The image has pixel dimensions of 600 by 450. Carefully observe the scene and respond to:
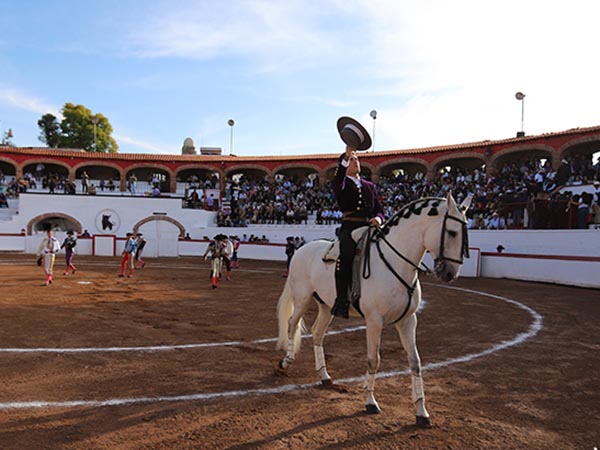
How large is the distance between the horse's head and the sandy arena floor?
4.74ft

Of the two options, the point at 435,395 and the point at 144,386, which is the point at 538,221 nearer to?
the point at 435,395

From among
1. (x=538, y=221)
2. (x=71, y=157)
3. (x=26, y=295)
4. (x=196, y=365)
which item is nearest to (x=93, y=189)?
(x=71, y=157)

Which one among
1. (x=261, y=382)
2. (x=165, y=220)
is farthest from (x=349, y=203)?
(x=165, y=220)

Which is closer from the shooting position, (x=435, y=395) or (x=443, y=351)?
(x=435, y=395)

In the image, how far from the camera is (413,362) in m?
4.63

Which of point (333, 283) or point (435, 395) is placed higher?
point (333, 283)

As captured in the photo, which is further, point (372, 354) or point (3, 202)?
point (3, 202)

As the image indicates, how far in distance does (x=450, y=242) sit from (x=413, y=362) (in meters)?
1.22

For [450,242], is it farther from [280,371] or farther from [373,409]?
[280,371]

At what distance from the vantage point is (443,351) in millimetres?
7340

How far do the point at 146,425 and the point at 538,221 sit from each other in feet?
64.4

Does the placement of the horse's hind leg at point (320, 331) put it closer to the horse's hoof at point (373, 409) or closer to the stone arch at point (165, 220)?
the horse's hoof at point (373, 409)

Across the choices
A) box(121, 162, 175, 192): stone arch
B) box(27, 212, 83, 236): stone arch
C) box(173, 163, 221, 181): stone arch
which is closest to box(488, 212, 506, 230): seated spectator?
box(173, 163, 221, 181): stone arch

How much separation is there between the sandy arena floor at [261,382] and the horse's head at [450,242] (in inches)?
56.9
